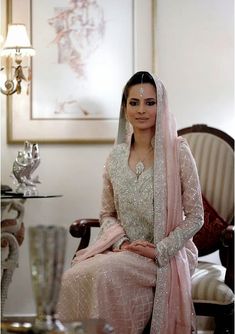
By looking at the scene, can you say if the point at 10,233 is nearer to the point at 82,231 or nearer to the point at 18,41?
the point at 82,231

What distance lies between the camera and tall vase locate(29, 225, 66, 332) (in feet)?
5.19

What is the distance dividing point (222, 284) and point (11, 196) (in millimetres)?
1131

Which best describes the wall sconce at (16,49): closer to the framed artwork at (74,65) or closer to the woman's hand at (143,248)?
the framed artwork at (74,65)

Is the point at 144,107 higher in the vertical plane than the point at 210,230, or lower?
higher

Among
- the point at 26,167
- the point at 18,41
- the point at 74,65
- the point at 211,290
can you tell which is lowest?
the point at 211,290

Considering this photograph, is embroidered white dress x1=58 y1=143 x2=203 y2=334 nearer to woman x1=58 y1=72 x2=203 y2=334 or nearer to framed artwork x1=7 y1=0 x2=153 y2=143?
woman x1=58 y1=72 x2=203 y2=334

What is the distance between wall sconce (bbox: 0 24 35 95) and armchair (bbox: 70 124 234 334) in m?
0.94

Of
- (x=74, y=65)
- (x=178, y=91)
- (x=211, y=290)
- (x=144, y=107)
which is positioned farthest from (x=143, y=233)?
(x=74, y=65)

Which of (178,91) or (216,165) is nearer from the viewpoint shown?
(216,165)

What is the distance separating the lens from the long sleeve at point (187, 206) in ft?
9.33

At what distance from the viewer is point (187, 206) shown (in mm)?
2918

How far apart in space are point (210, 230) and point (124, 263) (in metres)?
0.88

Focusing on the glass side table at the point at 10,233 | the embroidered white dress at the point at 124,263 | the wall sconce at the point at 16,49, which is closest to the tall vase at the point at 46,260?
the embroidered white dress at the point at 124,263

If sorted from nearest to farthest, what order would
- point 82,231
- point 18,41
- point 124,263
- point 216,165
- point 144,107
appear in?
1. point 124,263
2. point 144,107
3. point 82,231
4. point 216,165
5. point 18,41
